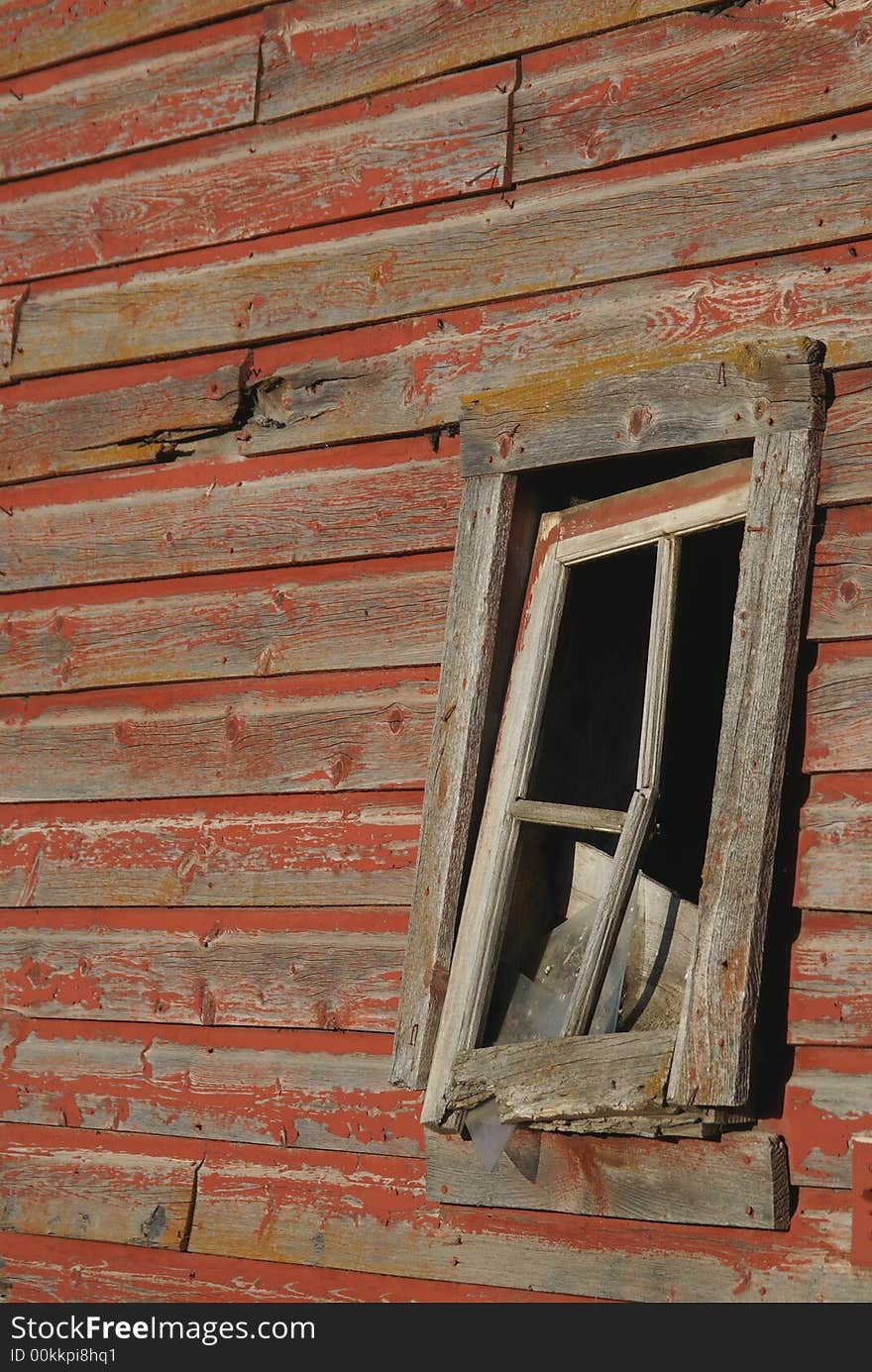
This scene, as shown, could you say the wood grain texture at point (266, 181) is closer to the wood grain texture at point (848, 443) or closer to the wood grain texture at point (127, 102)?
the wood grain texture at point (127, 102)

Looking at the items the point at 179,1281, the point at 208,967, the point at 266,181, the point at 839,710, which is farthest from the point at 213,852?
the point at 266,181

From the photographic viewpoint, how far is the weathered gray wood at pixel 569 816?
301 cm

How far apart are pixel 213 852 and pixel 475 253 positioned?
155 cm

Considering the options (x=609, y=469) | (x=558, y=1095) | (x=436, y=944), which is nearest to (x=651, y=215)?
(x=609, y=469)

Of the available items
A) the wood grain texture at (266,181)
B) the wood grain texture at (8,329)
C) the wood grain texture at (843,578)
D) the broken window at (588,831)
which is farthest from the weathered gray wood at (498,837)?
the wood grain texture at (8,329)

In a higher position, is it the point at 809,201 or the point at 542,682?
the point at 809,201

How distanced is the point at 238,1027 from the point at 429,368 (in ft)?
5.26

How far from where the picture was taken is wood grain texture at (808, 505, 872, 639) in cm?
285

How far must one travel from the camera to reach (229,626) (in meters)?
3.74

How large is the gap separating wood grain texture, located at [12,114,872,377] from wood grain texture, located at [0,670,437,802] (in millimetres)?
903

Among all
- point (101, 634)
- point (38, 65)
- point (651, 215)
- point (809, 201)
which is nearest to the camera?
point (809, 201)

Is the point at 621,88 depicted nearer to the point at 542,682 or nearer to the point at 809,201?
the point at 809,201

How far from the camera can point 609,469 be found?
3.30 meters

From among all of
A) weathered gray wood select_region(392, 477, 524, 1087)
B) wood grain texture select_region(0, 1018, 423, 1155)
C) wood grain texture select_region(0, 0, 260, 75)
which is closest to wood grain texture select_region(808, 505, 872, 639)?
weathered gray wood select_region(392, 477, 524, 1087)
